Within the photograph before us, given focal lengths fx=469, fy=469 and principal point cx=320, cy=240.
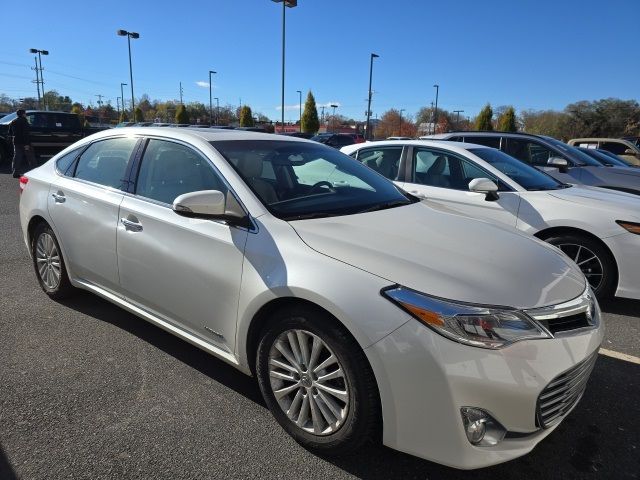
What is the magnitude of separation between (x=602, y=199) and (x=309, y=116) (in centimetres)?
5007

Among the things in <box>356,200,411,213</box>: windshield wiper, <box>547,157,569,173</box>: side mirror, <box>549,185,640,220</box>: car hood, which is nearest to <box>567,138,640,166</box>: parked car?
<box>547,157,569,173</box>: side mirror

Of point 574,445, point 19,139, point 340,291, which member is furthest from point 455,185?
point 19,139

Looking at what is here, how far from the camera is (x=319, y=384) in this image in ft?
7.43

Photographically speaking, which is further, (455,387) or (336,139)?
(336,139)

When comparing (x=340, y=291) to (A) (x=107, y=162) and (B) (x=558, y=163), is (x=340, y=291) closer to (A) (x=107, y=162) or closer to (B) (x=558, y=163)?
(A) (x=107, y=162)

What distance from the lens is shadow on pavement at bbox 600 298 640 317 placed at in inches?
172

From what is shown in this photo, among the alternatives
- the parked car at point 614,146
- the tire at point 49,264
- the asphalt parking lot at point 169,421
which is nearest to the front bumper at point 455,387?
the asphalt parking lot at point 169,421

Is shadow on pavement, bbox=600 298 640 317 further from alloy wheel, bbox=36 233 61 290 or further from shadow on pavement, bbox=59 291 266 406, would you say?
alloy wheel, bbox=36 233 61 290

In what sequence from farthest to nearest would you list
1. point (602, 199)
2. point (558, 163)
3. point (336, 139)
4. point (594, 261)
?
point (336, 139) < point (558, 163) < point (602, 199) < point (594, 261)

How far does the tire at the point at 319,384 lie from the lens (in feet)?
6.83

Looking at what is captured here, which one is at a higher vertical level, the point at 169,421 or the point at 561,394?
the point at 561,394

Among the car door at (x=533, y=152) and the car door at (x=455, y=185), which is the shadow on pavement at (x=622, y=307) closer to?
the car door at (x=455, y=185)

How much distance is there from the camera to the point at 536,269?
92.6 inches

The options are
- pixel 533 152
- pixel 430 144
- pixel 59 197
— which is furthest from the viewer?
pixel 533 152
